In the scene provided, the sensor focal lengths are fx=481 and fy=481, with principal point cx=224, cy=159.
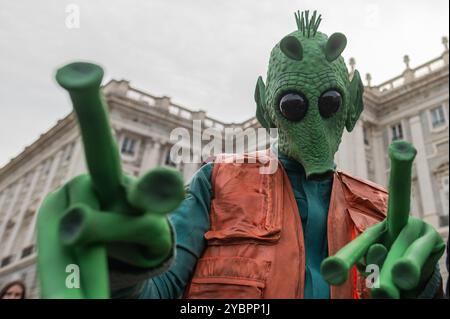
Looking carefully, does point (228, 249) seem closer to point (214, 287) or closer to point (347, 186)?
point (214, 287)

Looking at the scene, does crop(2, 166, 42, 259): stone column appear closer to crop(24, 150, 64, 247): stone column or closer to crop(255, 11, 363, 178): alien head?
crop(24, 150, 64, 247): stone column

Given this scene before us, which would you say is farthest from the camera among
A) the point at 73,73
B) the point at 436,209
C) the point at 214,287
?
the point at 436,209

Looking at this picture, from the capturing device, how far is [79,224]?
25.9 inches

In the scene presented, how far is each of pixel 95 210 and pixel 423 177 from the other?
1822 centimetres

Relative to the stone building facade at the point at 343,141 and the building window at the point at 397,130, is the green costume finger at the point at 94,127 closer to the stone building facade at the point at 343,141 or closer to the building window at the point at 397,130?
the stone building facade at the point at 343,141

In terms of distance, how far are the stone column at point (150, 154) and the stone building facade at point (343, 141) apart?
41mm

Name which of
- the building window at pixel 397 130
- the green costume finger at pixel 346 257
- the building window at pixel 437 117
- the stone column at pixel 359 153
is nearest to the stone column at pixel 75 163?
the stone column at pixel 359 153

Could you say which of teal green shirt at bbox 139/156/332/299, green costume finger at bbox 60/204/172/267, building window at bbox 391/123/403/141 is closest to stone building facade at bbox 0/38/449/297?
building window at bbox 391/123/403/141

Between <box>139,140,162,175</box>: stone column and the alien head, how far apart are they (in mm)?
18275

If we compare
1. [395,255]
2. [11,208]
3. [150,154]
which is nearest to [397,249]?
[395,255]

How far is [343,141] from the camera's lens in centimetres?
1855
